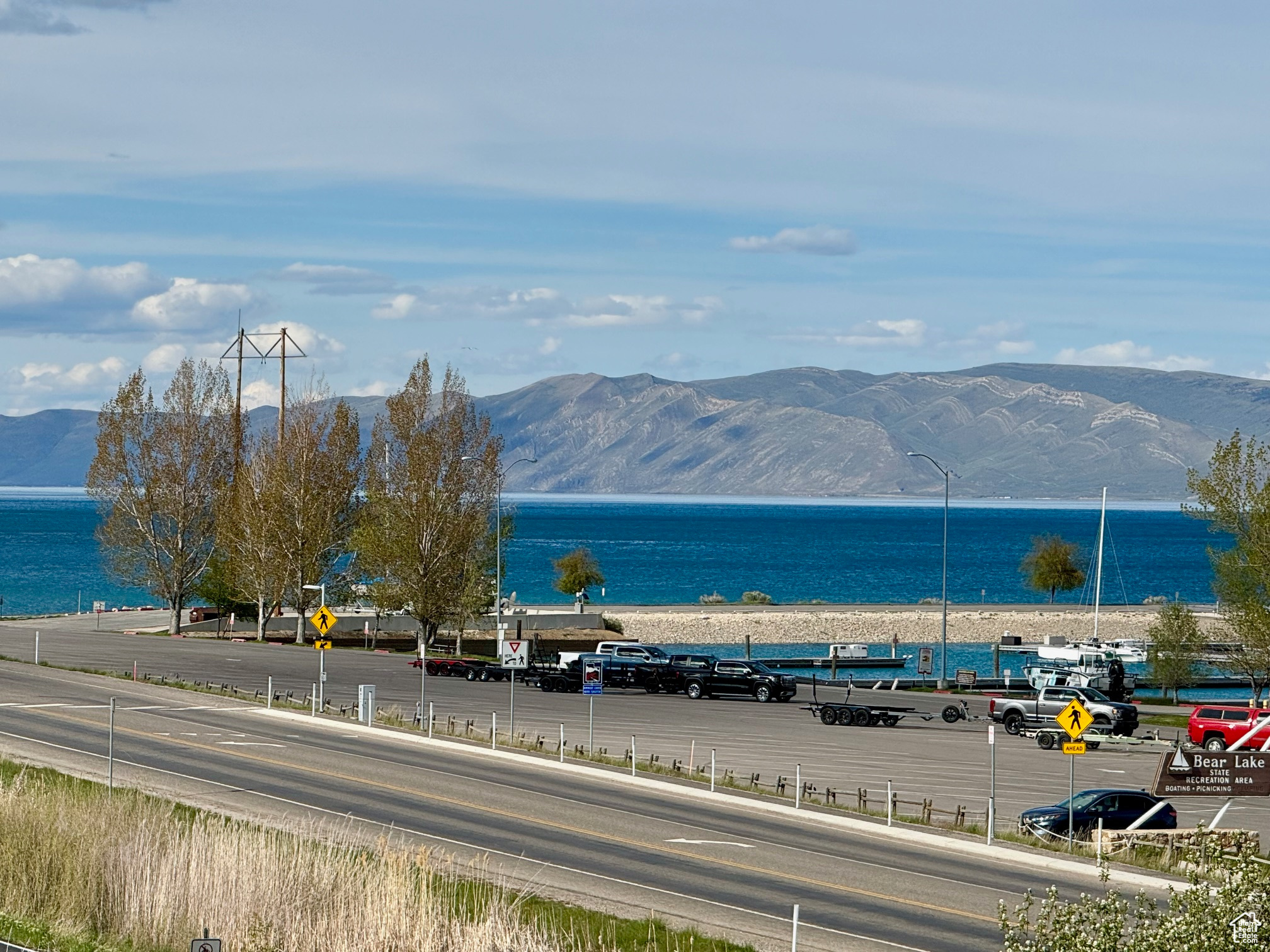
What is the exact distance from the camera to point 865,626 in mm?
112375

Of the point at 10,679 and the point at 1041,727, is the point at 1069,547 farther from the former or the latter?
the point at 10,679

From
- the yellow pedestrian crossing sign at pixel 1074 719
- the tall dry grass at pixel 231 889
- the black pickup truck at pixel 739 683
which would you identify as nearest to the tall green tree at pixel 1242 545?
the black pickup truck at pixel 739 683

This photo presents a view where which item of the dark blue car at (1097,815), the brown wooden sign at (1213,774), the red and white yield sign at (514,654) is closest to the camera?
the brown wooden sign at (1213,774)

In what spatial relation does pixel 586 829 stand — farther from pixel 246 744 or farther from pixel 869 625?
pixel 869 625

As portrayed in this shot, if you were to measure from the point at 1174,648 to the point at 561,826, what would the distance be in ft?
162

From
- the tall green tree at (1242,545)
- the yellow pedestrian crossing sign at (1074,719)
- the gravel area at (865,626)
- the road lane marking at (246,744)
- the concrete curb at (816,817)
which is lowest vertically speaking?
the gravel area at (865,626)

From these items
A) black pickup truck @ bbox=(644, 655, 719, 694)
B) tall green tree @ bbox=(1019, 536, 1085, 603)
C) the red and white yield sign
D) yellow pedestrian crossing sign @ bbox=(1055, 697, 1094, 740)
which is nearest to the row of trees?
black pickup truck @ bbox=(644, 655, 719, 694)

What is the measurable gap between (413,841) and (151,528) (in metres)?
63.4

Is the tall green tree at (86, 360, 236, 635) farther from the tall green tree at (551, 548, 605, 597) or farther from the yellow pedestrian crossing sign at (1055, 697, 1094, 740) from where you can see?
the yellow pedestrian crossing sign at (1055, 697, 1094, 740)

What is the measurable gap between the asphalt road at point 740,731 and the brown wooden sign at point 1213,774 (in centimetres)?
356

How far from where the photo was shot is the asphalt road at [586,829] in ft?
74.8

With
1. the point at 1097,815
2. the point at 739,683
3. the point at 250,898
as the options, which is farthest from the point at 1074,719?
the point at 739,683

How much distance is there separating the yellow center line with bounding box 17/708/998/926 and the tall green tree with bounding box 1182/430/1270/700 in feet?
115

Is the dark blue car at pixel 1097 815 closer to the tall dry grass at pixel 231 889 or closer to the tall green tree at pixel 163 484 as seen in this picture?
the tall dry grass at pixel 231 889
